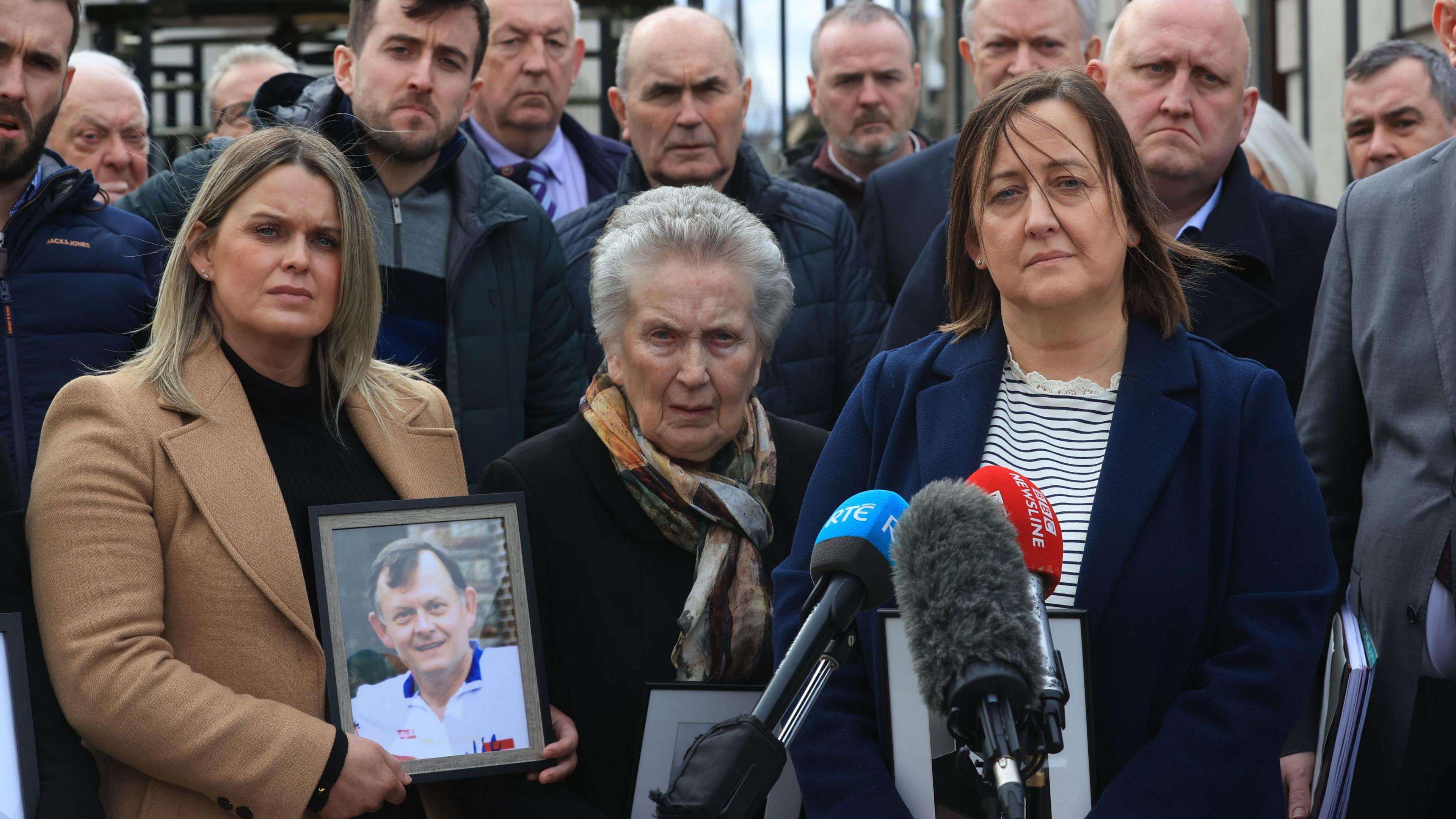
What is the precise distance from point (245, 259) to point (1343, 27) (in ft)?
21.6

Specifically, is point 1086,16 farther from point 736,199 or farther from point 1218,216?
point 1218,216

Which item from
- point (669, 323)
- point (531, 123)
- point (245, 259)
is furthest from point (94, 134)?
point (669, 323)

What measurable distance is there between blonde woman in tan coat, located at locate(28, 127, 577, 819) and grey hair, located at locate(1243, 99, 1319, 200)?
137 inches

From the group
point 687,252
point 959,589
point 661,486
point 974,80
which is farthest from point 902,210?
point 959,589

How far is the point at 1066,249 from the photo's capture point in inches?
105

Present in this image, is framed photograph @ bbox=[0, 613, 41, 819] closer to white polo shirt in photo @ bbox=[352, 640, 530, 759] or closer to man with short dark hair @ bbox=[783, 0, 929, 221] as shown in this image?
white polo shirt in photo @ bbox=[352, 640, 530, 759]

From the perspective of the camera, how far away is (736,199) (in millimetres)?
4898

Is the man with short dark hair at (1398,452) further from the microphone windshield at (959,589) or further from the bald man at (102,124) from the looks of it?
the bald man at (102,124)

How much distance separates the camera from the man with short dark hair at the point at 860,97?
617 centimetres

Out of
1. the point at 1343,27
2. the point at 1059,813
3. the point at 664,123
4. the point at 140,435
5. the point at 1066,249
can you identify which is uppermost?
the point at 1343,27

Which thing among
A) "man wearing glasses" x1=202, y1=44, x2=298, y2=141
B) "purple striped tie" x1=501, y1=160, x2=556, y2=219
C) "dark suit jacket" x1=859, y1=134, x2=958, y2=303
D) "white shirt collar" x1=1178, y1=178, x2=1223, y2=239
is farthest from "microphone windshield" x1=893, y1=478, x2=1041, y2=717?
"man wearing glasses" x1=202, y1=44, x2=298, y2=141

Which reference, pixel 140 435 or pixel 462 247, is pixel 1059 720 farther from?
pixel 462 247

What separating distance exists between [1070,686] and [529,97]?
3820 mm

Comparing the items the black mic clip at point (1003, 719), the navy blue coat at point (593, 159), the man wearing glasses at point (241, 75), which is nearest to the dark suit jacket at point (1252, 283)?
the black mic clip at point (1003, 719)
